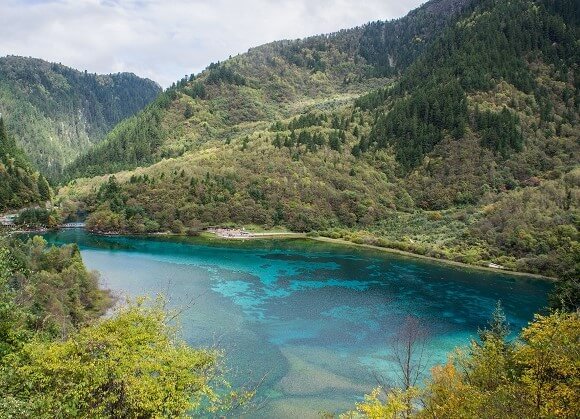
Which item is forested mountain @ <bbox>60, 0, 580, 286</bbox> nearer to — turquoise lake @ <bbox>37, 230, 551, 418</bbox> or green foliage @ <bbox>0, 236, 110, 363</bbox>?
turquoise lake @ <bbox>37, 230, 551, 418</bbox>

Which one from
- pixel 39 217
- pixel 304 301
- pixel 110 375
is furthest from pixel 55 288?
pixel 39 217

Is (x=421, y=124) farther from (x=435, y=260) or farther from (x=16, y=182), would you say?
(x=16, y=182)

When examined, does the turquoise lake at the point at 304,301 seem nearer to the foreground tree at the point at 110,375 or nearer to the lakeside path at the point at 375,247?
the lakeside path at the point at 375,247

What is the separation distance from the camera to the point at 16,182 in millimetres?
148000

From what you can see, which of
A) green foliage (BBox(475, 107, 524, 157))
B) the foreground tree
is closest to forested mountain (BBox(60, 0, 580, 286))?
green foliage (BBox(475, 107, 524, 157))

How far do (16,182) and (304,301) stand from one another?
109 metres

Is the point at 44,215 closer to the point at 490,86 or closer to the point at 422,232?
the point at 422,232

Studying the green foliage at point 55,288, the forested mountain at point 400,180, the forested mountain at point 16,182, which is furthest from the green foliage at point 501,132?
the forested mountain at point 16,182

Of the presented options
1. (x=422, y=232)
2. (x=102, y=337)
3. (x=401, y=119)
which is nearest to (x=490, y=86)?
(x=401, y=119)

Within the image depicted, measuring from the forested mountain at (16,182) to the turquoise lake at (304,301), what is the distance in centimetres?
1628

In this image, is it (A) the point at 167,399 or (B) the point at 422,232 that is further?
(B) the point at 422,232

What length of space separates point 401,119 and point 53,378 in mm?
184049

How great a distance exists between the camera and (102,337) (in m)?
27.3

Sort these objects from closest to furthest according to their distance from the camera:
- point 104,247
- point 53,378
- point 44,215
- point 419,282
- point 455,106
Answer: point 53,378 < point 419,282 < point 104,247 < point 44,215 < point 455,106
